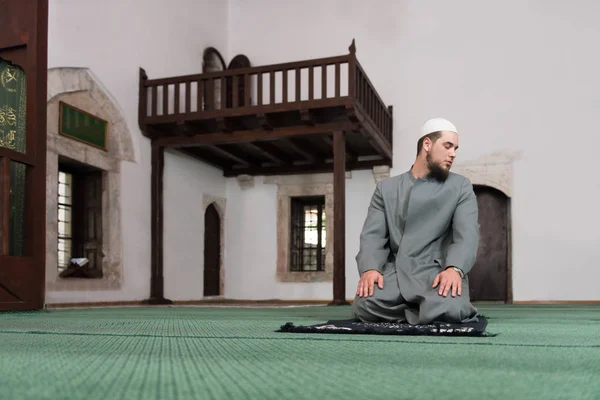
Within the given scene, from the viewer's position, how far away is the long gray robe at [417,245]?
134 inches

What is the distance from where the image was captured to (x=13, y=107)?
5930 millimetres

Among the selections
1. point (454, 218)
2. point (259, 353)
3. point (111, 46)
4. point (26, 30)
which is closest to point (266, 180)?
point (111, 46)

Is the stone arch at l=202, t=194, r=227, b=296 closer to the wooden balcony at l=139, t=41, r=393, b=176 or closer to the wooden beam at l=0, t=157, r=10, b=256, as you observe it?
the wooden balcony at l=139, t=41, r=393, b=176

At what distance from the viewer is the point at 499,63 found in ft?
35.9

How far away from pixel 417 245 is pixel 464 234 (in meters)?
0.25

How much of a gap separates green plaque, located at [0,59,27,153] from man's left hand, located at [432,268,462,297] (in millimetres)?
4135

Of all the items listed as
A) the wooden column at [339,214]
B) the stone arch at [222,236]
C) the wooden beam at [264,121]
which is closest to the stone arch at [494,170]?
the wooden column at [339,214]

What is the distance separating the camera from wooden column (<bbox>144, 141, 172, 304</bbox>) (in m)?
9.79

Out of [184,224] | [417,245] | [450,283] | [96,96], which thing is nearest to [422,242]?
[417,245]

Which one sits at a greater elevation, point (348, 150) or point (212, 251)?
point (348, 150)

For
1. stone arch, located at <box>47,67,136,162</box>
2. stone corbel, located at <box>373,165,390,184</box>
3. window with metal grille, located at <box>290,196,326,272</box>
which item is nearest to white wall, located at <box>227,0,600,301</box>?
stone corbel, located at <box>373,165,390,184</box>

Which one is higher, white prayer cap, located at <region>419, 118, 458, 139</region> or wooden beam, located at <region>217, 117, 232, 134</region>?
wooden beam, located at <region>217, 117, 232, 134</region>

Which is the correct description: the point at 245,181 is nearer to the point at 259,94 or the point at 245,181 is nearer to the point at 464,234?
the point at 259,94

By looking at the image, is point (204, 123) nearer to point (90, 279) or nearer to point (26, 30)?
point (90, 279)
